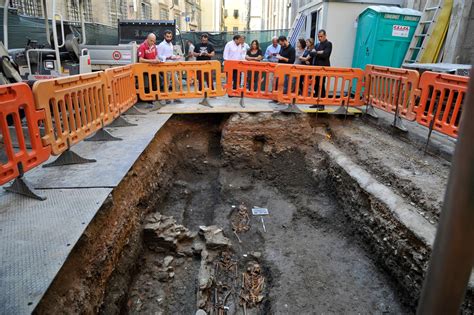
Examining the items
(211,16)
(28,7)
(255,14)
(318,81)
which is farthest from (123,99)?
(255,14)

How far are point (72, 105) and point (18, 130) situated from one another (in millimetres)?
1172

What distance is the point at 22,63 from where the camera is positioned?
7977 millimetres

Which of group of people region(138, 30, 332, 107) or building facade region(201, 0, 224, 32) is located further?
building facade region(201, 0, 224, 32)

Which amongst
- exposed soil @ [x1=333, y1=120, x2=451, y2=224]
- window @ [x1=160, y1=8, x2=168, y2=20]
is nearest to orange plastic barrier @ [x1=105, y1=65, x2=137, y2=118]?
exposed soil @ [x1=333, y1=120, x2=451, y2=224]

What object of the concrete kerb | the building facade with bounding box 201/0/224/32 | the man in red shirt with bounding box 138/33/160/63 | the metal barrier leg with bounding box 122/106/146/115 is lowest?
the concrete kerb

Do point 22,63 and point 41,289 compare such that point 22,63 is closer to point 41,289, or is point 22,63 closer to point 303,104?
point 303,104

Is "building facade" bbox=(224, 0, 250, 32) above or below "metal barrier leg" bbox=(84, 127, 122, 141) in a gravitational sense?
above

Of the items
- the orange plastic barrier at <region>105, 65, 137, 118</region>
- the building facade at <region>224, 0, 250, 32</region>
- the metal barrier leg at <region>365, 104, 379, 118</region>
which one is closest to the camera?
the orange plastic barrier at <region>105, 65, 137, 118</region>

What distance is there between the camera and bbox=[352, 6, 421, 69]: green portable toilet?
9141 millimetres

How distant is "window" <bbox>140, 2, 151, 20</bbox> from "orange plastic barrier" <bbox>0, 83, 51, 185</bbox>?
24070 mm

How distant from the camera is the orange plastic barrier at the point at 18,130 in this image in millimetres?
3279

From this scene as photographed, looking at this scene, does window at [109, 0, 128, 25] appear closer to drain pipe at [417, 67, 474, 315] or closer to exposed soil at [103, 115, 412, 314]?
exposed soil at [103, 115, 412, 314]

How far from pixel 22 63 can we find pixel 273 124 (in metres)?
5.91

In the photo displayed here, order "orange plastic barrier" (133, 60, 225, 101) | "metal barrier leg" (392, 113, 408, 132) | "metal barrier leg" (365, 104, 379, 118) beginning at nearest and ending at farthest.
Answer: "metal barrier leg" (392, 113, 408, 132), "metal barrier leg" (365, 104, 379, 118), "orange plastic barrier" (133, 60, 225, 101)
